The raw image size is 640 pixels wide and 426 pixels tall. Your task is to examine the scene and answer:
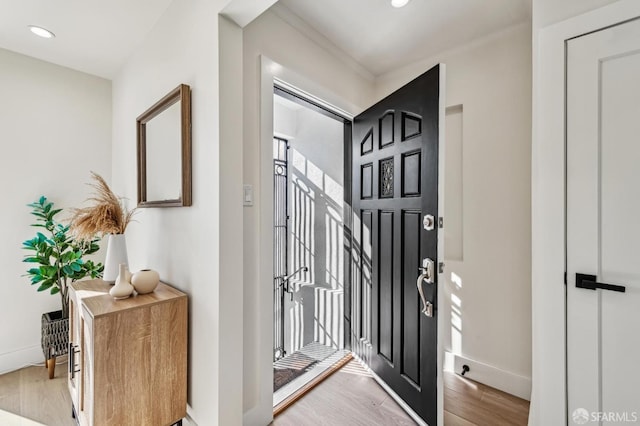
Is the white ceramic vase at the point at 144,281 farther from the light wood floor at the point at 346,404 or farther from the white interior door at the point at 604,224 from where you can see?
the white interior door at the point at 604,224

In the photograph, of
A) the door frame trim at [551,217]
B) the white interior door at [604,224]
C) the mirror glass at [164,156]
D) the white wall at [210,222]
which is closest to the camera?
the white interior door at [604,224]

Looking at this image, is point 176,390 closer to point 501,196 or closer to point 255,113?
point 255,113

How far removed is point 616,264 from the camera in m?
1.06

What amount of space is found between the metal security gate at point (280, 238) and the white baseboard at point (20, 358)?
2.05m

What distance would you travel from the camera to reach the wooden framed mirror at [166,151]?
57.5 inches

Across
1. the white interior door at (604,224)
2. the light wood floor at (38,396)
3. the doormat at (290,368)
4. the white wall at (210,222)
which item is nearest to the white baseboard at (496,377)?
the white interior door at (604,224)

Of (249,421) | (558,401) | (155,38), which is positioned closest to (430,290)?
(558,401)

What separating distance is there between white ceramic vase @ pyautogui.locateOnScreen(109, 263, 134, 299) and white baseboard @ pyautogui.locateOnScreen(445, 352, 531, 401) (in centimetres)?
224

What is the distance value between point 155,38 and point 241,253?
160 cm

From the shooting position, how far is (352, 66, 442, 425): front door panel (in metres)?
1.49

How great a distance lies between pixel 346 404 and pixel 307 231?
73.5 inches

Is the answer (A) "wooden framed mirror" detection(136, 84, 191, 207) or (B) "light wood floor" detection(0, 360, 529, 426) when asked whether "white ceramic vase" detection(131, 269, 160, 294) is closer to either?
(A) "wooden framed mirror" detection(136, 84, 191, 207)

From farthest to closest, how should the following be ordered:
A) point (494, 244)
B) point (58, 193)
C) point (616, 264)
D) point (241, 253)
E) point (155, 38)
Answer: point (58, 193) → point (494, 244) → point (155, 38) → point (241, 253) → point (616, 264)

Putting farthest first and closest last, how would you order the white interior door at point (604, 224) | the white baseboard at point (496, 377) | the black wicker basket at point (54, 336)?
the black wicker basket at point (54, 336)
the white baseboard at point (496, 377)
the white interior door at point (604, 224)
